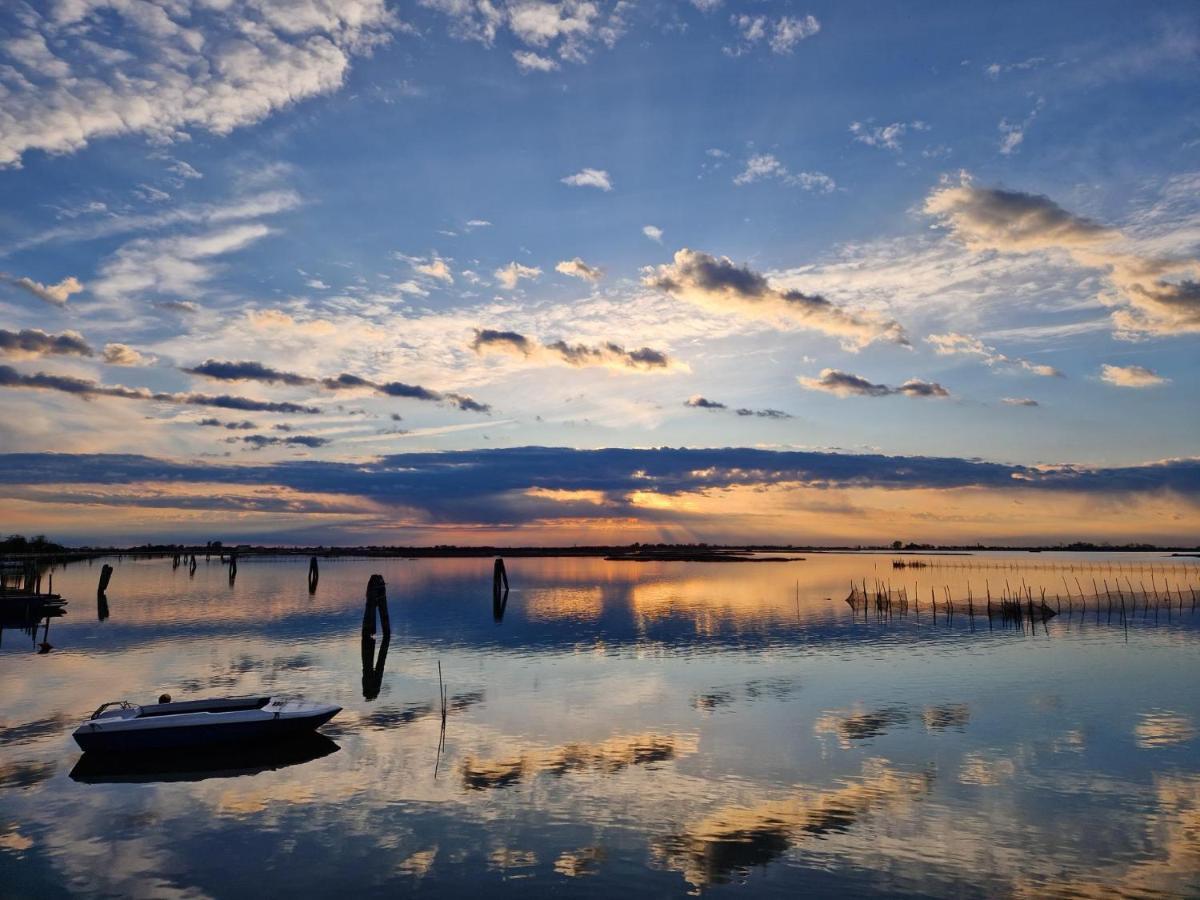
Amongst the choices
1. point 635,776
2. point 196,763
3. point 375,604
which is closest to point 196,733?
point 196,763

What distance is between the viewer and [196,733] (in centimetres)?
2502

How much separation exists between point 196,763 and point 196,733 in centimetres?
96

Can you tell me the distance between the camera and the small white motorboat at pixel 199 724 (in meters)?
24.3

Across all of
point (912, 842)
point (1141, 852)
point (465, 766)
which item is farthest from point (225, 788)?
point (1141, 852)

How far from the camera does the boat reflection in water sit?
75.7 ft

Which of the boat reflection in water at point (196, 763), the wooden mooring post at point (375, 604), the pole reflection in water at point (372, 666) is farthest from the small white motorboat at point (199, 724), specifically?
the wooden mooring post at point (375, 604)

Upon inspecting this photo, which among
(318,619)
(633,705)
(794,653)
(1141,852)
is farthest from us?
(318,619)

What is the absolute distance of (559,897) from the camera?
14.6m

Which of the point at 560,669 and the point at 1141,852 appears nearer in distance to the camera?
the point at 1141,852

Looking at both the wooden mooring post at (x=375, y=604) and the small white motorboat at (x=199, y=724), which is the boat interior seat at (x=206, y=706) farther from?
the wooden mooring post at (x=375, y=604)

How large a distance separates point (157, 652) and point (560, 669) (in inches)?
995

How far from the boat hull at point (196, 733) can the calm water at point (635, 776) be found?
0.78 m

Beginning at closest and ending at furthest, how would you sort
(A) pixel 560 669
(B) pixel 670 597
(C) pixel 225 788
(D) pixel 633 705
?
(C) pixel 225 788 → (D) pixel 633 705 → (A) pixel 560 669 → (B) pixel 670 597

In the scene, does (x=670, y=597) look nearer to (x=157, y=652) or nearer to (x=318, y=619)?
(x=318, y=619)
